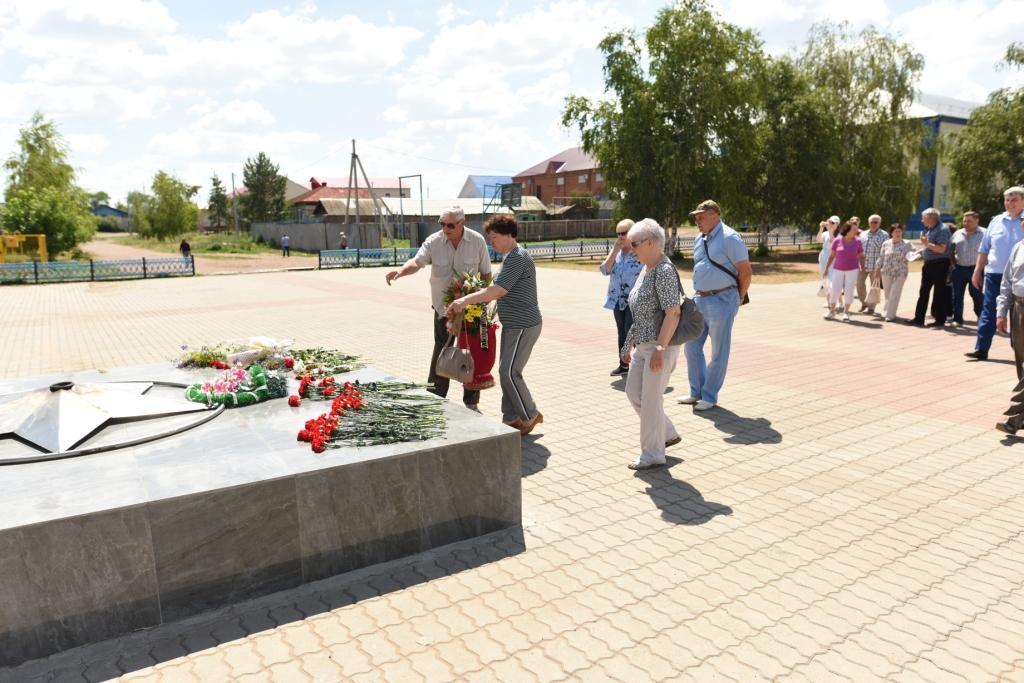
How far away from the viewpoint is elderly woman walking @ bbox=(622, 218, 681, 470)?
15.3 ft

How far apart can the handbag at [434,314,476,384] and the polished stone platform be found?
124cm

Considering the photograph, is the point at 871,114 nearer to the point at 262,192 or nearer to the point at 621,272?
the point at 621,272

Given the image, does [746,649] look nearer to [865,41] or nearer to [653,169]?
[653,169]

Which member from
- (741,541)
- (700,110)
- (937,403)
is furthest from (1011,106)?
(741,541)

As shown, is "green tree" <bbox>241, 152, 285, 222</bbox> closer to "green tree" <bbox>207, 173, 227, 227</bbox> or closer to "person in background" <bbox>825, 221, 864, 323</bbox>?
"green tree" <bbox>207, 173, 227, 227</bbox>

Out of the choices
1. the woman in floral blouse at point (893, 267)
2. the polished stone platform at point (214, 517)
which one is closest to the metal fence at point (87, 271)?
the woman in floral blouse at point (893, 267)

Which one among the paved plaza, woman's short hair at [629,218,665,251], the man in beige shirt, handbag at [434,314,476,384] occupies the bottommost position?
the paved plaza

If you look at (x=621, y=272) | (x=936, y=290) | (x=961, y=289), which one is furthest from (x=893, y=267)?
(x=621, y=272)

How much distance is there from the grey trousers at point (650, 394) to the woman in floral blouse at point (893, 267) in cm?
892

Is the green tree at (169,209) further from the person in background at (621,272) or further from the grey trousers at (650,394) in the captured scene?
the grey trousers at (650,394)

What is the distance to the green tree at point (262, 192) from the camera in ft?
260

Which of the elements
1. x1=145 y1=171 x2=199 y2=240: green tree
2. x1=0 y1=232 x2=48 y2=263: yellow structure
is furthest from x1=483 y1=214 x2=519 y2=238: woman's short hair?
x1=145 y1=171 x2=199 y2=240: green tree

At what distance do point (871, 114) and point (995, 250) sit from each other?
27.3 metres

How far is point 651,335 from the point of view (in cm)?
479
